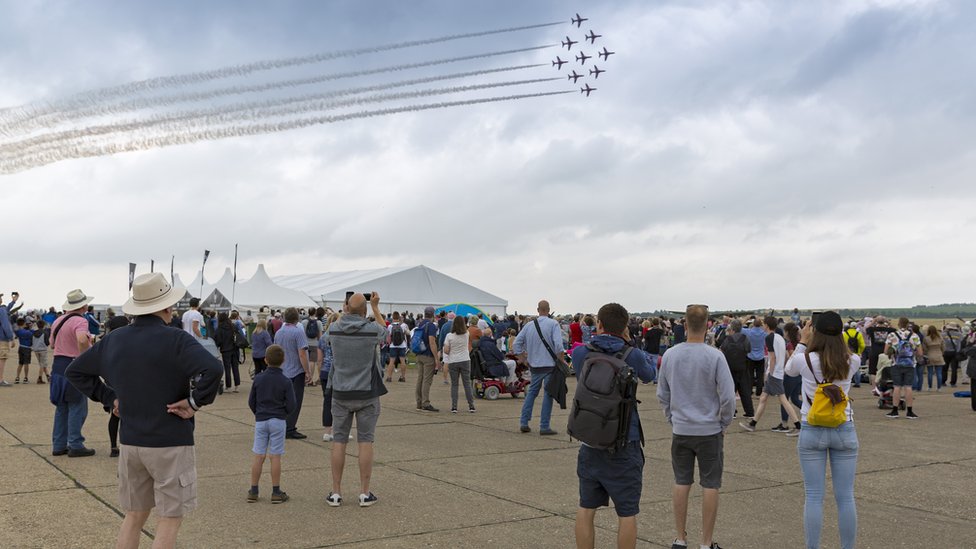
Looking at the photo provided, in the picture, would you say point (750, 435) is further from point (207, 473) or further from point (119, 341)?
point (119, 341)

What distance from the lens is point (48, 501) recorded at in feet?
21.6

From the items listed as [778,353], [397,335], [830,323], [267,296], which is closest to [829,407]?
[830,323]

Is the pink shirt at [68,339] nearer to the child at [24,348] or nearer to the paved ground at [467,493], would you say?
the paved ground at [467,493]

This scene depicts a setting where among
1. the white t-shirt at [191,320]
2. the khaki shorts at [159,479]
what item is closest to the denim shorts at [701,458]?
the khaki shorts at [159,479]

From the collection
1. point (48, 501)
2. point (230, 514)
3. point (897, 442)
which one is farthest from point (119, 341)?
point (897, 442)

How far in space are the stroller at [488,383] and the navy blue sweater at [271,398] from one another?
891 cm

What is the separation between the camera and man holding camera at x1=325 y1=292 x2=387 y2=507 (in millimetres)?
6672

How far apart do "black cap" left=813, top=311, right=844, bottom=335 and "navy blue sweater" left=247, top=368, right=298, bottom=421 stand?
4365 millimetres

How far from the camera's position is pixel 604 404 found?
4.65m

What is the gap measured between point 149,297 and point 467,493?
3.71m

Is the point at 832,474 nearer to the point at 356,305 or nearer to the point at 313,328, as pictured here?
the point at 356,305

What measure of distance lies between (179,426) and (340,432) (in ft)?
8.37

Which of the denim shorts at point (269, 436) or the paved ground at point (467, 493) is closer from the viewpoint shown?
the paved ground at point (467, 493)

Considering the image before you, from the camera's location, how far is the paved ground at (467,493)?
573cm
